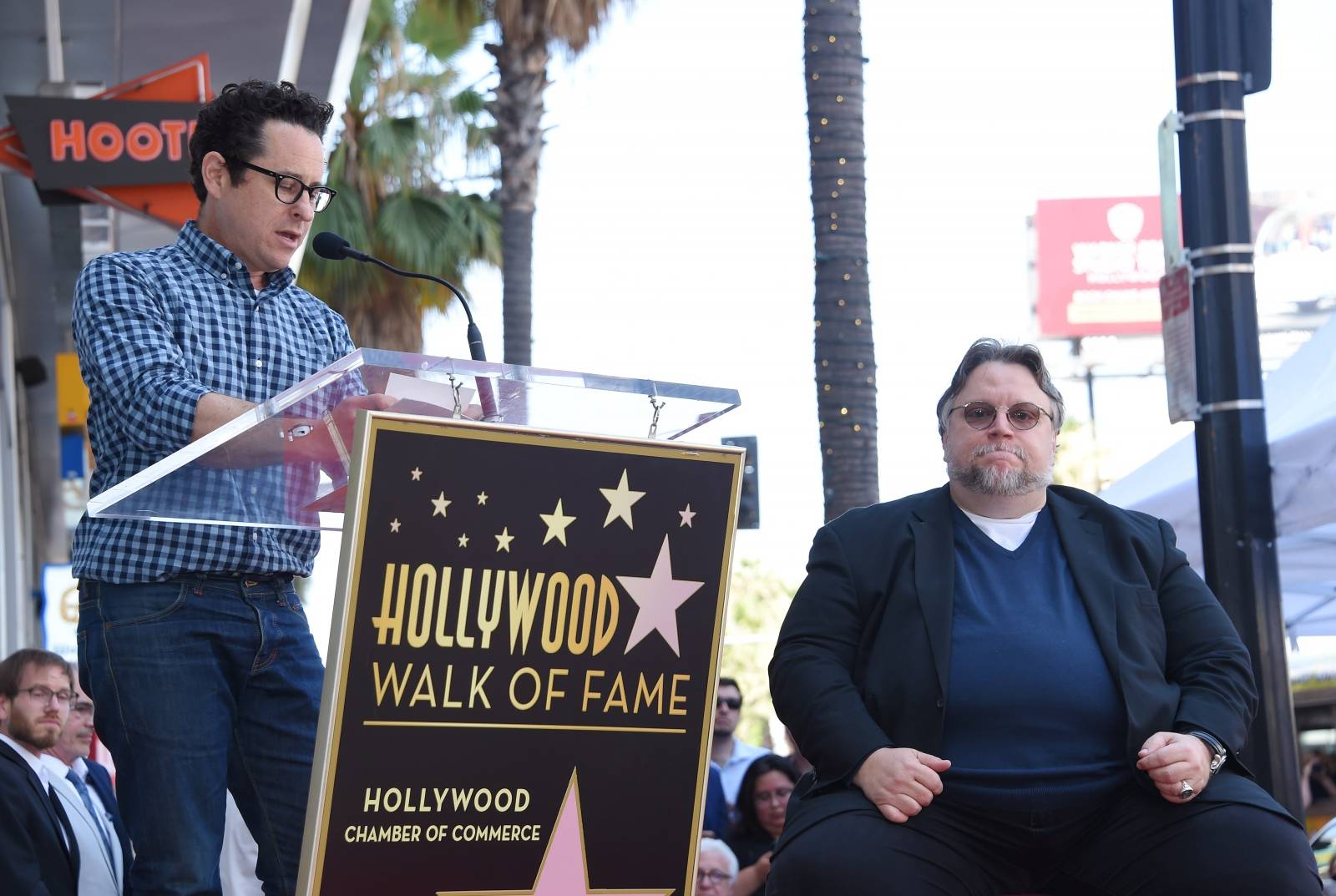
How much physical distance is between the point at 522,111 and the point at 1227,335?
12349 mm

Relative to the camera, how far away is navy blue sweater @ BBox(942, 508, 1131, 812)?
12.3 feet

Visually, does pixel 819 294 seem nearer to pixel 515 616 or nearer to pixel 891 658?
pixel 891 658

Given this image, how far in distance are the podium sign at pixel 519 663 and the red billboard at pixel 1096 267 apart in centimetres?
6598

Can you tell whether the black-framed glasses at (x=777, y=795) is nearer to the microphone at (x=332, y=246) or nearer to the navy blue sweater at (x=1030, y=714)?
the navy blue sweater at (x=1030, y=714)

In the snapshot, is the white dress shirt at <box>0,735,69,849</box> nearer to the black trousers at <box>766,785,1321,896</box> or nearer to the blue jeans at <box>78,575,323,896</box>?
the blue jeans at <box>78,575,323,896</box>

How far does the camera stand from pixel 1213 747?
3.71 metres

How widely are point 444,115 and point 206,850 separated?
1902 cm

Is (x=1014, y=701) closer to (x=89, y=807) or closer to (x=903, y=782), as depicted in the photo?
(x=903, y=782)

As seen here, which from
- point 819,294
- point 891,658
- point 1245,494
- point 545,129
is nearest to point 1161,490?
point 1245,494

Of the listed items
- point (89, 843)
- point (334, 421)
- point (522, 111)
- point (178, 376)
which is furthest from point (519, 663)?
point (522, 111)

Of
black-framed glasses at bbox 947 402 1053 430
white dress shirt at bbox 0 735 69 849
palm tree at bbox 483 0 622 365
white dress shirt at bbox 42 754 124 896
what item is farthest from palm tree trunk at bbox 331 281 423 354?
black-framed glasses at bbox 947 402 1053 430

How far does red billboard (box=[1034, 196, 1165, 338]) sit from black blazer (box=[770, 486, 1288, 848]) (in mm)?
64936

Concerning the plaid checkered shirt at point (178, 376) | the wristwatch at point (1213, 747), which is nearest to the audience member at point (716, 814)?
the wristwatch at point (1213, 747)

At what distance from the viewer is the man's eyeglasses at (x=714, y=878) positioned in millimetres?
6734
